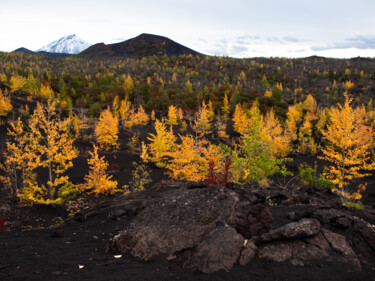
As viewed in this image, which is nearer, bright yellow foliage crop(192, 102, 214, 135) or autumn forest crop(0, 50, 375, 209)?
autumn forest crop(0, 50, 375, 209)

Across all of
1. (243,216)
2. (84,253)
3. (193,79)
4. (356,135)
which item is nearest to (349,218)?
(243,216)

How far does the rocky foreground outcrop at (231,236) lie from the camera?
464cm

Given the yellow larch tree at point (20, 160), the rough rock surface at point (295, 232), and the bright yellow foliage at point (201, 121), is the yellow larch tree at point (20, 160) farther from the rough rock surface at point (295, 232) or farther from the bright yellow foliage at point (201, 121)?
the bright yellow foliage at point (201, 121)

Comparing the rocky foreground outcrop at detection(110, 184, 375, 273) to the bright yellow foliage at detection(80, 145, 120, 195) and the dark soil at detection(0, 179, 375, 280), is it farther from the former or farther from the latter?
the bright yellow foliage at detection(80, 145, 120, 195)

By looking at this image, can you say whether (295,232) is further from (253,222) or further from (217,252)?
(217,252)

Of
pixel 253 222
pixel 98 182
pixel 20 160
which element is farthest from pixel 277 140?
pixel 20 160

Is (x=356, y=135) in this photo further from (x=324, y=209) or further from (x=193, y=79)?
(x=193, y=79)

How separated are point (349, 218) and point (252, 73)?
12860 centimetres

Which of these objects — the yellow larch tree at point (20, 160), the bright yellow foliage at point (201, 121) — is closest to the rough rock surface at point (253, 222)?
the yellow larch tree at point (20, 160)

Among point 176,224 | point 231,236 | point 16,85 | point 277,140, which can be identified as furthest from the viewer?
point 16,85

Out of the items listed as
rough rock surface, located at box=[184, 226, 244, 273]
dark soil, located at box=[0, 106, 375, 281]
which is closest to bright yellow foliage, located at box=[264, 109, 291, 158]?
dark soil, located at box=[0, 106, 375, 281]

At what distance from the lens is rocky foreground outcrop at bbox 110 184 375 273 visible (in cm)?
464

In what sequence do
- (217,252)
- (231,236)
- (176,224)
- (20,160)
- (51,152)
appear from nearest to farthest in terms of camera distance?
(217,252) < (231,236) < (176,224) < (51,152) < (20,160)

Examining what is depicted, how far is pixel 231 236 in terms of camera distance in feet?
16.2
